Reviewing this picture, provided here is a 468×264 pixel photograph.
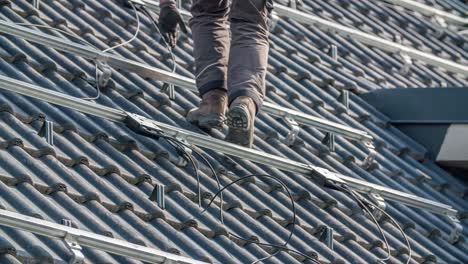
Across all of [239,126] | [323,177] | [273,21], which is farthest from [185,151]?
[273,21]

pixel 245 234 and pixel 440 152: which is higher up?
pixel 440 152

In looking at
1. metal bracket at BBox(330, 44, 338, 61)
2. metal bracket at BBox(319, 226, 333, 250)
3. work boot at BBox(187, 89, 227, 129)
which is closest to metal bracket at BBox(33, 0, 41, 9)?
work boot at BBox(187, 89, 227, 129)

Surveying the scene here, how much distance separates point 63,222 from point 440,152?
382 centimetres

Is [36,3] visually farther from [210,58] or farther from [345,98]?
[345,98]

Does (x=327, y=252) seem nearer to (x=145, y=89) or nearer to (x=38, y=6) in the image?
(x=145, y=89)

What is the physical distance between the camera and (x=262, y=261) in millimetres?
7816

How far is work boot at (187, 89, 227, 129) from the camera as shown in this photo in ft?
28.3

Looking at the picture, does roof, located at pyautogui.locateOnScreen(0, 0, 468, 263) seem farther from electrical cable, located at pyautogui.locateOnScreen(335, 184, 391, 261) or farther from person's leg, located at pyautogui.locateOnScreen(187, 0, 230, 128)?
person's leg, located at pyautogui.locateOnScreen(187, 0, 230, 128)

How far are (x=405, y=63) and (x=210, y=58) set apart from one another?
2912mm

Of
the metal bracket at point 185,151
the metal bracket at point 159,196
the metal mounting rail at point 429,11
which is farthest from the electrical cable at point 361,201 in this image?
the metal mounting rail at point 429,11

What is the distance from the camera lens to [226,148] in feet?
28.6

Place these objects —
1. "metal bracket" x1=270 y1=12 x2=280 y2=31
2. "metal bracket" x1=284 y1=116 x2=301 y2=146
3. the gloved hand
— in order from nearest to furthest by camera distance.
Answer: the gloved hand < "metal bracket" x1=284 y1=116 x2=301 y2=146 < "metal bracket" x1=270 y1=12 x2=280 y2=31

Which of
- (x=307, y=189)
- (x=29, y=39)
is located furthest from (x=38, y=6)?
(x=307, y=189)

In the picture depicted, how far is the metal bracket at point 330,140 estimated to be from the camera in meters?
9.61
